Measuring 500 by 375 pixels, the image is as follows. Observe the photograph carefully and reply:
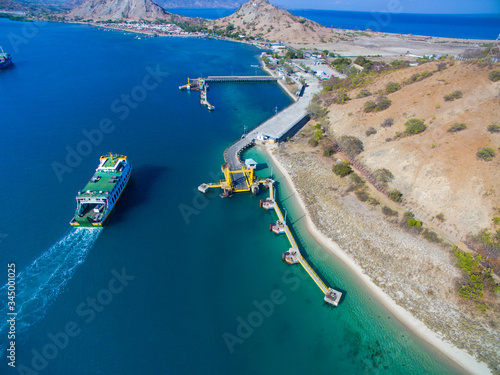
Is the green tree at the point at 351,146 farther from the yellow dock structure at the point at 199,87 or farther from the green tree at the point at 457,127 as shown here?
the yellow dock structure at the point at 199,87

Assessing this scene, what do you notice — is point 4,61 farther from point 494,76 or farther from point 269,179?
point 494,76

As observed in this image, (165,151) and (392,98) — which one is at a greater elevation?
(392,98)

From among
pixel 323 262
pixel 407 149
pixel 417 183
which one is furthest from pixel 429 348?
pixel 407 149

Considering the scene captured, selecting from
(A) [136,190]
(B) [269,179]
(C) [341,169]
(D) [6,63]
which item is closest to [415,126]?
(C) [341,169]

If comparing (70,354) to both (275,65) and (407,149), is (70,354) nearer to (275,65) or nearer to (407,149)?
(407,149)

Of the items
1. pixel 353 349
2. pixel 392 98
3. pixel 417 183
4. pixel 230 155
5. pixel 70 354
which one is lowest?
pixel 70 354

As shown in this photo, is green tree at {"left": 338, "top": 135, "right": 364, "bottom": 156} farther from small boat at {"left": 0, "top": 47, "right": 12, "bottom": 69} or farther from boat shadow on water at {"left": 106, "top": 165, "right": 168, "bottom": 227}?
small boat at {"left": 0, "top": 47, "right": 12, "bottom": 69}
